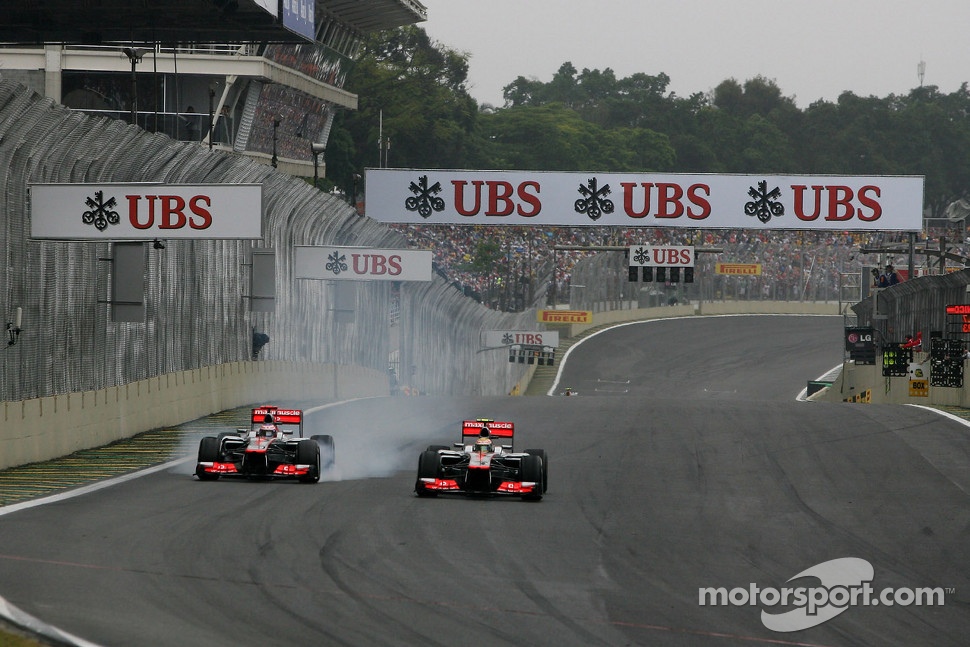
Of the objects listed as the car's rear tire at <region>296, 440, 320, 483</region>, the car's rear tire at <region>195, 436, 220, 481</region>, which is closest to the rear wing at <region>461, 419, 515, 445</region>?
the car's rear tire at <region>296, 440, 320, 483</region>

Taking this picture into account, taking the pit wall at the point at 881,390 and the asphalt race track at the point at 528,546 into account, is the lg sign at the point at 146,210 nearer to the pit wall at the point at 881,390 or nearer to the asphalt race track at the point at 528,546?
the asphalt race track at the point at 528,546

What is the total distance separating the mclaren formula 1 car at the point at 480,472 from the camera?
39.2ft

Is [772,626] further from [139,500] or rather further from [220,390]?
[220,390]

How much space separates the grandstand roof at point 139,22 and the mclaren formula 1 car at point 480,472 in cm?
1370

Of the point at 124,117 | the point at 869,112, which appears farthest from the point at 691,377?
the point at 869,112

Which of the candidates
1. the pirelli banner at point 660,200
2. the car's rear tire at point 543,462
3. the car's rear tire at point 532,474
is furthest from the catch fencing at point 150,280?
the pirelli banner at point 660,200

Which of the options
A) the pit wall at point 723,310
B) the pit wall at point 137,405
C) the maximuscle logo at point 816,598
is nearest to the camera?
the maximuscle logo at point 816,598

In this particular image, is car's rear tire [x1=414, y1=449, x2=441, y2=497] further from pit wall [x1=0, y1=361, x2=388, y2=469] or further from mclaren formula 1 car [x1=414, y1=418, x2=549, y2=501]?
pit wall [x1=0, y1=361, x2=388, y2=469]

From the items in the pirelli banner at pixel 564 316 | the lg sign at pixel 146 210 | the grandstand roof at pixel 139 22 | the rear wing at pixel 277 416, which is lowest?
the pirelli banner at pixel 564 316

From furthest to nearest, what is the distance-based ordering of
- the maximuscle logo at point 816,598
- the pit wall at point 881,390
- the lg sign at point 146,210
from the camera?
the pit wall at point 881,390
the lg sign at point 146,210
the maximuscle logo at point 816,598

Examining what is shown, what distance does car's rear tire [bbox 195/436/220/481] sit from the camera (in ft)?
42.3

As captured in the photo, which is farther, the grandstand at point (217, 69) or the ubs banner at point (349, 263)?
the grandstand at point (217, 69)

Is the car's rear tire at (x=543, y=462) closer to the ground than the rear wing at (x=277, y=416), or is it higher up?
closer to the ground

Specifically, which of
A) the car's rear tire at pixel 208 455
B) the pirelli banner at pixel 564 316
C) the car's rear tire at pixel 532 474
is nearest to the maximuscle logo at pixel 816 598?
the car's rear tire at pixel 532 474
